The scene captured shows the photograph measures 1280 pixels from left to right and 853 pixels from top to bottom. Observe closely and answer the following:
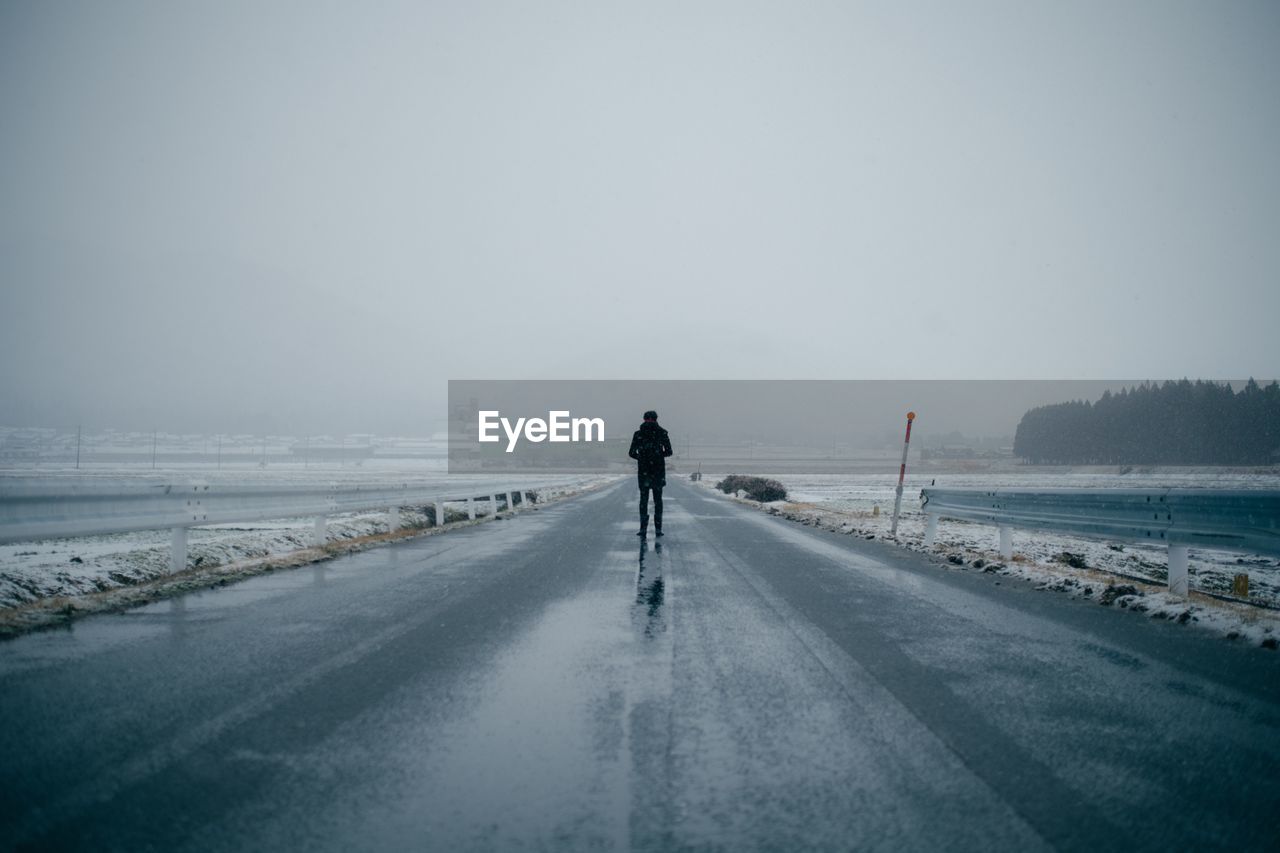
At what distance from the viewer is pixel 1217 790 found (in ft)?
10.1

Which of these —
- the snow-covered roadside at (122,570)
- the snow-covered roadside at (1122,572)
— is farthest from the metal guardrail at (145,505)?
the snow-covered roadside at (1122,572)

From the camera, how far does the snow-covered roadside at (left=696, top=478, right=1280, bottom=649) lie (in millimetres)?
6566

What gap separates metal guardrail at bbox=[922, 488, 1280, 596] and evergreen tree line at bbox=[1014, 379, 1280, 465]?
4258 inches

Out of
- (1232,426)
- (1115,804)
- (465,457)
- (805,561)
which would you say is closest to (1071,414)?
(1232,426)

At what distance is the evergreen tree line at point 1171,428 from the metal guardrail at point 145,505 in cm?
11509

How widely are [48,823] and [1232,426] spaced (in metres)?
122

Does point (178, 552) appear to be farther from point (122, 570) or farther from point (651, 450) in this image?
point (651, 450)

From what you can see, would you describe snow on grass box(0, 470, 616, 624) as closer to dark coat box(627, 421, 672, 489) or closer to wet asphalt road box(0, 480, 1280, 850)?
wet asphalt road box(0, 480, 1280, 850)

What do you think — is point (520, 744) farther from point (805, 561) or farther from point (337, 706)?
point (805, 561)

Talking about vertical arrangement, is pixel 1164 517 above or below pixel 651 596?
above

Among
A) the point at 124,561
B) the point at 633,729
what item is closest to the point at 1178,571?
the point at 633,729

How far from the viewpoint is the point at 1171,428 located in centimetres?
10000

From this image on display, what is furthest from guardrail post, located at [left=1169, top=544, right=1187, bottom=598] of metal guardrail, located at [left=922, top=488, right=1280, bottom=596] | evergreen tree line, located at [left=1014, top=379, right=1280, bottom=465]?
evergreen tree line, located at [left=1014, top=379, right=1280, bottom=465]

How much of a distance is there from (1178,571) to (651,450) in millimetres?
8049
